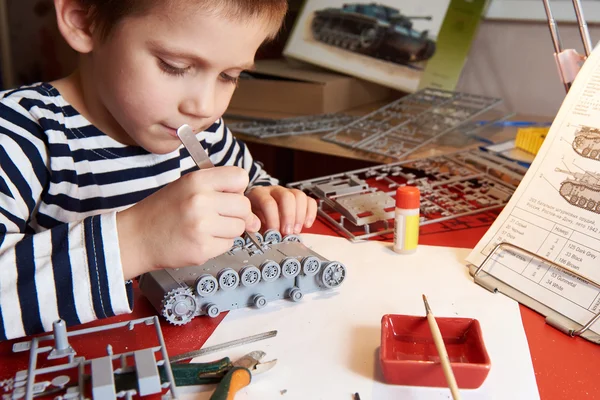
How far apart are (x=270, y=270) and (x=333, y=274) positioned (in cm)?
7

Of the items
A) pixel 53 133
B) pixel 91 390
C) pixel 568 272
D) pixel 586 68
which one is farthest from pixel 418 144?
pixel 91 390

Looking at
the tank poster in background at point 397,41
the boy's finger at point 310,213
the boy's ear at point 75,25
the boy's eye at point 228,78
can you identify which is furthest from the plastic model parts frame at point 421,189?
the tank poster in background at point 397,41

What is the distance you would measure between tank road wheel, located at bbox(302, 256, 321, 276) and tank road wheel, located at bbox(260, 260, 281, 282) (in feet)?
0.10

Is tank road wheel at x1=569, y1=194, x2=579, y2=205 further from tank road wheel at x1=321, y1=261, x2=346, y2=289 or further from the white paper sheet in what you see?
tank road wheel at x1=321, y1=261, x2=346, y2=289

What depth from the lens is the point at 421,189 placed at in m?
0.94

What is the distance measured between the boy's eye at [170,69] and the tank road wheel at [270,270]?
0.78ft

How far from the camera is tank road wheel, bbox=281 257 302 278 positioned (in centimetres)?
59

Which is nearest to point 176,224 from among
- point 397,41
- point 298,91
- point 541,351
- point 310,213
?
point 310,213

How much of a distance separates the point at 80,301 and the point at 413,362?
31cm

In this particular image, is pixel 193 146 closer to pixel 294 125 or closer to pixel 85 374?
pixel 85 374

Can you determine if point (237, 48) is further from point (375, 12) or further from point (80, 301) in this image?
point (375, 12)

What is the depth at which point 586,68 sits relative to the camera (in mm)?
711

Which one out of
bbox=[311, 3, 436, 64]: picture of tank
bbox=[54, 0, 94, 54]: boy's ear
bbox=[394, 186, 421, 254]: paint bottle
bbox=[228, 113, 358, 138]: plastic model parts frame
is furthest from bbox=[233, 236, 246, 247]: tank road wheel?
bbox=[311, 3, 436, 64]: picture of tank

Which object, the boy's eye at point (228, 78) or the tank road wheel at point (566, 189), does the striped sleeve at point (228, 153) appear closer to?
the boy's eye at point (228, 78)
